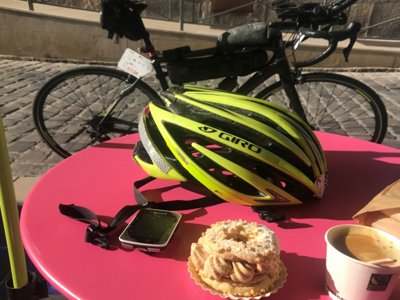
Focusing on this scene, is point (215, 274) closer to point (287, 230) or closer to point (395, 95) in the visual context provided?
point (287, 230)

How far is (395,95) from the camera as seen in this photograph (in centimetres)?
543

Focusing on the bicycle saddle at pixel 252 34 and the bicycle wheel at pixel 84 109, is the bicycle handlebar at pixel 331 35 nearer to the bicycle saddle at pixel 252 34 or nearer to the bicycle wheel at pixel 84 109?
the bicycle saddle at pixel 252 34

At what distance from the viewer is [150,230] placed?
115 cm

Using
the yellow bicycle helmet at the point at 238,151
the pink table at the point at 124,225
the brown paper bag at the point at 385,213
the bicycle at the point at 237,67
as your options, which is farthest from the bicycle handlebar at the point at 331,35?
the brown paper bag at the point at 385,213

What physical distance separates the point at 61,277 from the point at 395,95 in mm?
5591

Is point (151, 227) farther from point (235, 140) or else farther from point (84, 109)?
point (84, 109)

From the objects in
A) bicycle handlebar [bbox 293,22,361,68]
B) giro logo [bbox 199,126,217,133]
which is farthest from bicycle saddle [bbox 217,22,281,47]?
giro logo [bbox 199,126,217,133]

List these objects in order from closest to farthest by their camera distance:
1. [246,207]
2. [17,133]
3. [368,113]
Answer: [246,207] < [17,133] < [368,113]

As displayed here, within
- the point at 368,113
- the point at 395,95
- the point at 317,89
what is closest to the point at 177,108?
the point at 368,113

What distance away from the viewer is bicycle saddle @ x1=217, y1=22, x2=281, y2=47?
2867 millimetres

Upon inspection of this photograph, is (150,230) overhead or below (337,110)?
overhead

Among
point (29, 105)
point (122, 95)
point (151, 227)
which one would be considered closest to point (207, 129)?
point (151, 227)

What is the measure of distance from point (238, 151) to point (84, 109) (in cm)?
371

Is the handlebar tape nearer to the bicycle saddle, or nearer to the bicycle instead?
the bicycle
